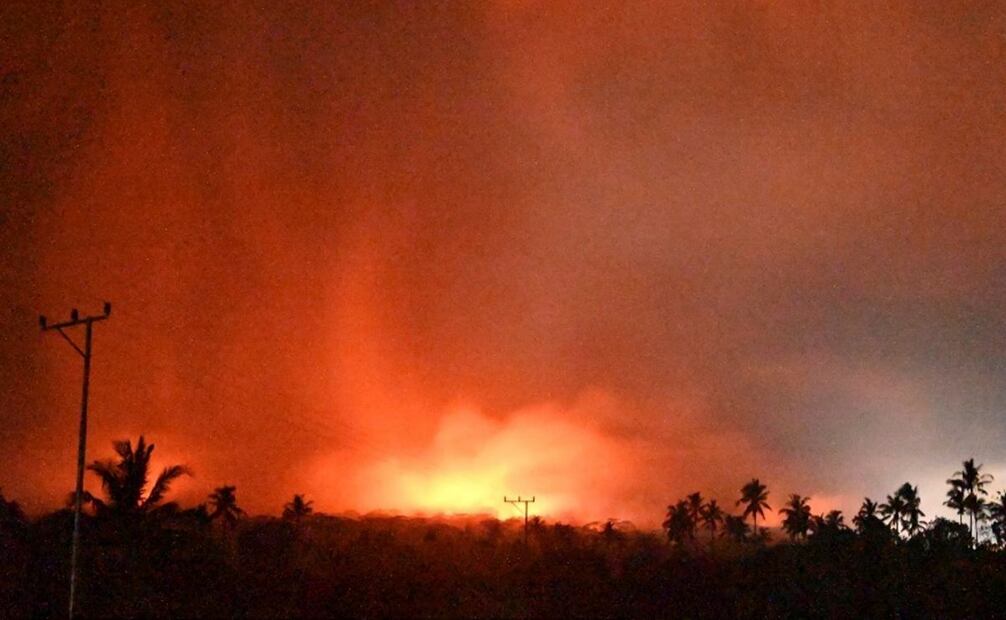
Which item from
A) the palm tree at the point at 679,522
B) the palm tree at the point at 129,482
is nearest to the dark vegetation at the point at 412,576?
the palm tree at the point at 129,482

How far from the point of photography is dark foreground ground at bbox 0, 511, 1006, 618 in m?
32.0

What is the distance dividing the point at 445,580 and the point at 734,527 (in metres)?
86.1

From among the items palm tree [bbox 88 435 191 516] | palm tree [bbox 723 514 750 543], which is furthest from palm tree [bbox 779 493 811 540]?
palm tree [bbox 88 435 191 516]

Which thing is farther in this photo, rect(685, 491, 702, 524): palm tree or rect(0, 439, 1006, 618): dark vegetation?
rect(685, 491, 702, 524): palm tree

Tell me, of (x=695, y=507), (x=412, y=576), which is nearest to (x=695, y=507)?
(x=695, y=507)

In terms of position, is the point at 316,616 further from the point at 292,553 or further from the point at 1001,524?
the point at 1001,524

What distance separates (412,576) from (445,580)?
1376 mm

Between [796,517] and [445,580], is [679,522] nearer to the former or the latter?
[796,517]

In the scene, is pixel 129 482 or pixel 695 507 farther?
pixel 695 507

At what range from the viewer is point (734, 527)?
116812 mm

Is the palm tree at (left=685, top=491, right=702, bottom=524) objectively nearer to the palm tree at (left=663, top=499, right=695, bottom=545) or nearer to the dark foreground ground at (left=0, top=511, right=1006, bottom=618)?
the palm tree at (left=663, top=499, right=695, bottom=545)

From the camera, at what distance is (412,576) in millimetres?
37844

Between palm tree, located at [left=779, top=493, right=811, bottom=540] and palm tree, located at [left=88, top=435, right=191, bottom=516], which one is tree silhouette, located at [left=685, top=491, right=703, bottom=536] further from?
palm tree, located at [left=88, top=435, right=191, bottom=516]

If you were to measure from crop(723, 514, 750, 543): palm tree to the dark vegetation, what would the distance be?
64882 millimetres
